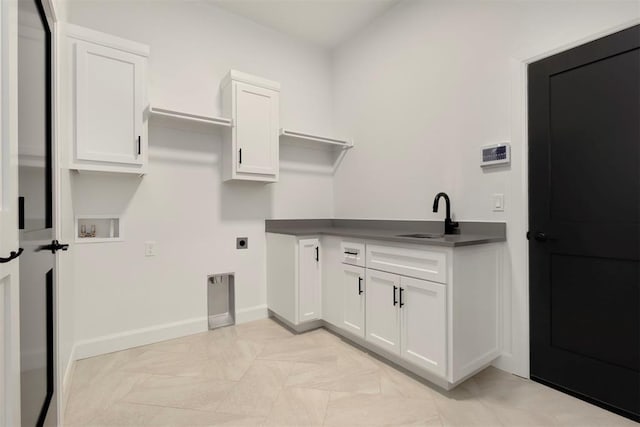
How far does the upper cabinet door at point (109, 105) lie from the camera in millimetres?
2070

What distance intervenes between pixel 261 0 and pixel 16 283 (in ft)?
9.54

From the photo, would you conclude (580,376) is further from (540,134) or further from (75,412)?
(75,412)

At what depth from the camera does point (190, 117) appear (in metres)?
2.48

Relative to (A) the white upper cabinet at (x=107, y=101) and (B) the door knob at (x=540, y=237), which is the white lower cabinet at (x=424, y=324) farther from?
(A) the white upper cabinet at (x=107, y=101)

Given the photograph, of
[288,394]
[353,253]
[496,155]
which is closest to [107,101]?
[353,253]

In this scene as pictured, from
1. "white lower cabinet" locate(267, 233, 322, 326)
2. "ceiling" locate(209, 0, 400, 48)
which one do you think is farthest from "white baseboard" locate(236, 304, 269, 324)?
"ceiling" locate(209, 0, 400, 48)

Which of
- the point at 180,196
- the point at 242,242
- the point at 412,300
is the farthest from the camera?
the point at 242,242

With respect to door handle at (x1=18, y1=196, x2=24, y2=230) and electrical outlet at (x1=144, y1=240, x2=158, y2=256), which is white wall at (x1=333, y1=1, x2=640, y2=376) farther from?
door handle at (x1=18, y1=196, x2=24, y2=230)

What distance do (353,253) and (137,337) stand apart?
1828 mm

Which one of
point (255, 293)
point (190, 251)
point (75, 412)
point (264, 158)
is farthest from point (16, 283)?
point (255, 293)

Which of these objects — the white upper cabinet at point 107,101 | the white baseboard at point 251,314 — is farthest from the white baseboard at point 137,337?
the white upper cabinet at point 107,101

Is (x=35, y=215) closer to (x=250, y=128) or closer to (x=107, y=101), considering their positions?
(x=107, y=101)

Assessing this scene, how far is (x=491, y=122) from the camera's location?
2172 millimetres

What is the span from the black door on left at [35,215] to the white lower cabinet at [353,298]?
1.77 m
